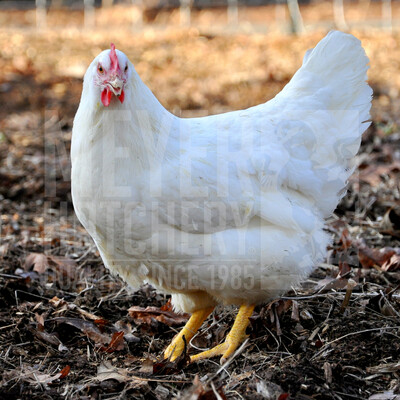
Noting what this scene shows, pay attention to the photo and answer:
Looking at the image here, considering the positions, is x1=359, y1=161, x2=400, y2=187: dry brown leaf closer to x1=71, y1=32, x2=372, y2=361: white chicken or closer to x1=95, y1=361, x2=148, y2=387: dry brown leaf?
x1=71, y1=32, x2=372, y2=361: white chicken

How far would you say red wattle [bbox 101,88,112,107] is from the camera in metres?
2.90

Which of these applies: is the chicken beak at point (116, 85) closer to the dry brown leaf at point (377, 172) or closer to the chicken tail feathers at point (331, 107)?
the chicken tail feathers at point (331, 107)

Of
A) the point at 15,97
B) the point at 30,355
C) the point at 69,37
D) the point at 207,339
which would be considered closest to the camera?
the point at 30,355

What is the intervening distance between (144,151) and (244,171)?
62cm

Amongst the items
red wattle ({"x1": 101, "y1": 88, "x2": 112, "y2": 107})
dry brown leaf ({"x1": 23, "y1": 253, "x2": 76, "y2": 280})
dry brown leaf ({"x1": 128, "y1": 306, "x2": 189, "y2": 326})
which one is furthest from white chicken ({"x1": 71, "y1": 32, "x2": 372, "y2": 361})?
dry brown leaf ({"x1": 23, "y1": 253, "x2": 76, "y2": 280})

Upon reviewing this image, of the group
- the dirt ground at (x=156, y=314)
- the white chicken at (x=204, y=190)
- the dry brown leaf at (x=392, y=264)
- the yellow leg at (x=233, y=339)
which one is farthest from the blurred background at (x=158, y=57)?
the dry brown leaf at (x=392, y=264)

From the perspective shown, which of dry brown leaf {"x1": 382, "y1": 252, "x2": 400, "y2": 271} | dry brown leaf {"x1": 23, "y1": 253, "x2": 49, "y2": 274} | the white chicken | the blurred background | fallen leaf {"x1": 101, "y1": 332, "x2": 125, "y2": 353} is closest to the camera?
the white chicken

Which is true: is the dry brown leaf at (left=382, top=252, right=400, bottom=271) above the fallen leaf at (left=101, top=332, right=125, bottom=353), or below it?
above

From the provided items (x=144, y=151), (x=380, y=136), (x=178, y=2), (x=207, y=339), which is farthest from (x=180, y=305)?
(x=178, y=2)

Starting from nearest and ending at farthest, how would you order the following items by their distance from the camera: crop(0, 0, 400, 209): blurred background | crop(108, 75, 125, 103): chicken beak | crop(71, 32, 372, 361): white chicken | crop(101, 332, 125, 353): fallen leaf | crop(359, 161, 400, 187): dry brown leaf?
crop(108, 75, 125, 103): chicken beak → crop(71, 32, 372, 361): white chicken → crop(101, 332, 125, 353): fallen leaf → crop(359, 161, 400, 187): dry brown leaf → crop(0, 0, 400, 209): blurred background

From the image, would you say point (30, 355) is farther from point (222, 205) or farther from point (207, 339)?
point (222, 205)

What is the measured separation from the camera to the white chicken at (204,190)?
9.79 ft

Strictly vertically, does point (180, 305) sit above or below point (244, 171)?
below

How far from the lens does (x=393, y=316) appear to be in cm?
338
